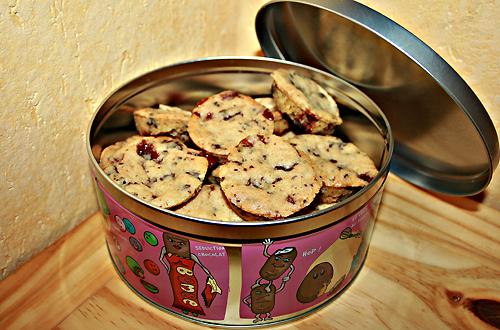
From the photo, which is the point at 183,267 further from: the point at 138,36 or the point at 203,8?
the point at 203,8

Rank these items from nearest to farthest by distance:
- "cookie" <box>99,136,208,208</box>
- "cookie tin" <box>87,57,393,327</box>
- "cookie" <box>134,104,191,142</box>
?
"cookie tin" <box>87,57,393,327</box> → "cookie" <box>99,136,208,208</box> → "cookie" <box>134,104,191,142</box>

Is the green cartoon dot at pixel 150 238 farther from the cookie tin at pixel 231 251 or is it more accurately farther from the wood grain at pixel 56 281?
the wood grain at pixel 56 281

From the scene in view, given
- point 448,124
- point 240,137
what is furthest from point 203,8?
point 448,124

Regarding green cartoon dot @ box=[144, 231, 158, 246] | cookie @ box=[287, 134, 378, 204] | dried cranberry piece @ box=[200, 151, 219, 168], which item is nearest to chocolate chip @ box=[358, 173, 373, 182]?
cookie @ box=[287, 134, 378, 204]

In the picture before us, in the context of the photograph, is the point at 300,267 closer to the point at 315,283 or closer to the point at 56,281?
the point at 315,283

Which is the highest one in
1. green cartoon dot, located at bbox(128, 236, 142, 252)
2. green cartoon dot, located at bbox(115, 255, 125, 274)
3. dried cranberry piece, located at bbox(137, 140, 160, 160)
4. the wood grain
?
dried cranberry piece, located at bbox(137, 140, 160, 160)

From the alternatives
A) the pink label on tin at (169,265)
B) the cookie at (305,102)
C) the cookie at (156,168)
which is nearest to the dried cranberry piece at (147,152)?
the cookie at (156,168)

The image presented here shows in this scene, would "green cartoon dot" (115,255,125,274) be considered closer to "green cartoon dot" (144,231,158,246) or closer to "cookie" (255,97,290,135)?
"green cartoon dot" (144,231,158,246)
